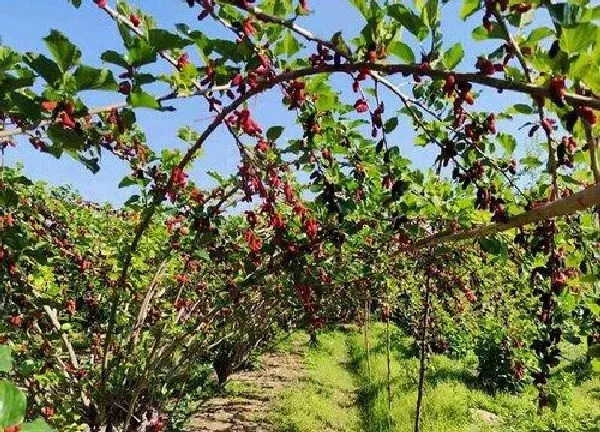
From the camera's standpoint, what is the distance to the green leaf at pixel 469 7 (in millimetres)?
1484

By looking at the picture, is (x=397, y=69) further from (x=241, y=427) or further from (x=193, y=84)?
(x=241, y=427)

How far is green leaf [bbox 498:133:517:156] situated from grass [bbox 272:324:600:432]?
203 inches

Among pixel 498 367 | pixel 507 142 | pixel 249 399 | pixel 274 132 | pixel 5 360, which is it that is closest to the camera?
pixel 5 360

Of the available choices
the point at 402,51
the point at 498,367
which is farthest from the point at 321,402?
the point at 402,51

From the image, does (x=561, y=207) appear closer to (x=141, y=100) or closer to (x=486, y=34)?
(x=486, y=34)

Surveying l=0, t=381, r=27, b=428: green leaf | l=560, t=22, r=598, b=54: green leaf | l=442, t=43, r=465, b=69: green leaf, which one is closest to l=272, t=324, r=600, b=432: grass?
l=442, t=43, r=465, b=69: green leaf

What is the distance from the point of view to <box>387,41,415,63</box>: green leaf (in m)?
1.57

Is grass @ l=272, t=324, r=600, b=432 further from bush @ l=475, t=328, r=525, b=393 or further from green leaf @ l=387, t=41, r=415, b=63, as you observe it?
green leaf @ l=387, t=41, r=415, b=63

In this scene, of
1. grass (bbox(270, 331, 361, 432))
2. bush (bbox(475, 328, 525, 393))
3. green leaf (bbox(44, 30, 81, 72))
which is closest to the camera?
green leaf (bbox(44, 30, 81, 72))

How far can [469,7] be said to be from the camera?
4.90 feet

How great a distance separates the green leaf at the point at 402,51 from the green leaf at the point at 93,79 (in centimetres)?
79

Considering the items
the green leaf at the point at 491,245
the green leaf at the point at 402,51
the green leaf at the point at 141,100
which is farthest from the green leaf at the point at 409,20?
the green leaf at the point at 491,245

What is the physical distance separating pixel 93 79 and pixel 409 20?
2.92 feet

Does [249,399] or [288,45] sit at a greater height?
[288,45]
